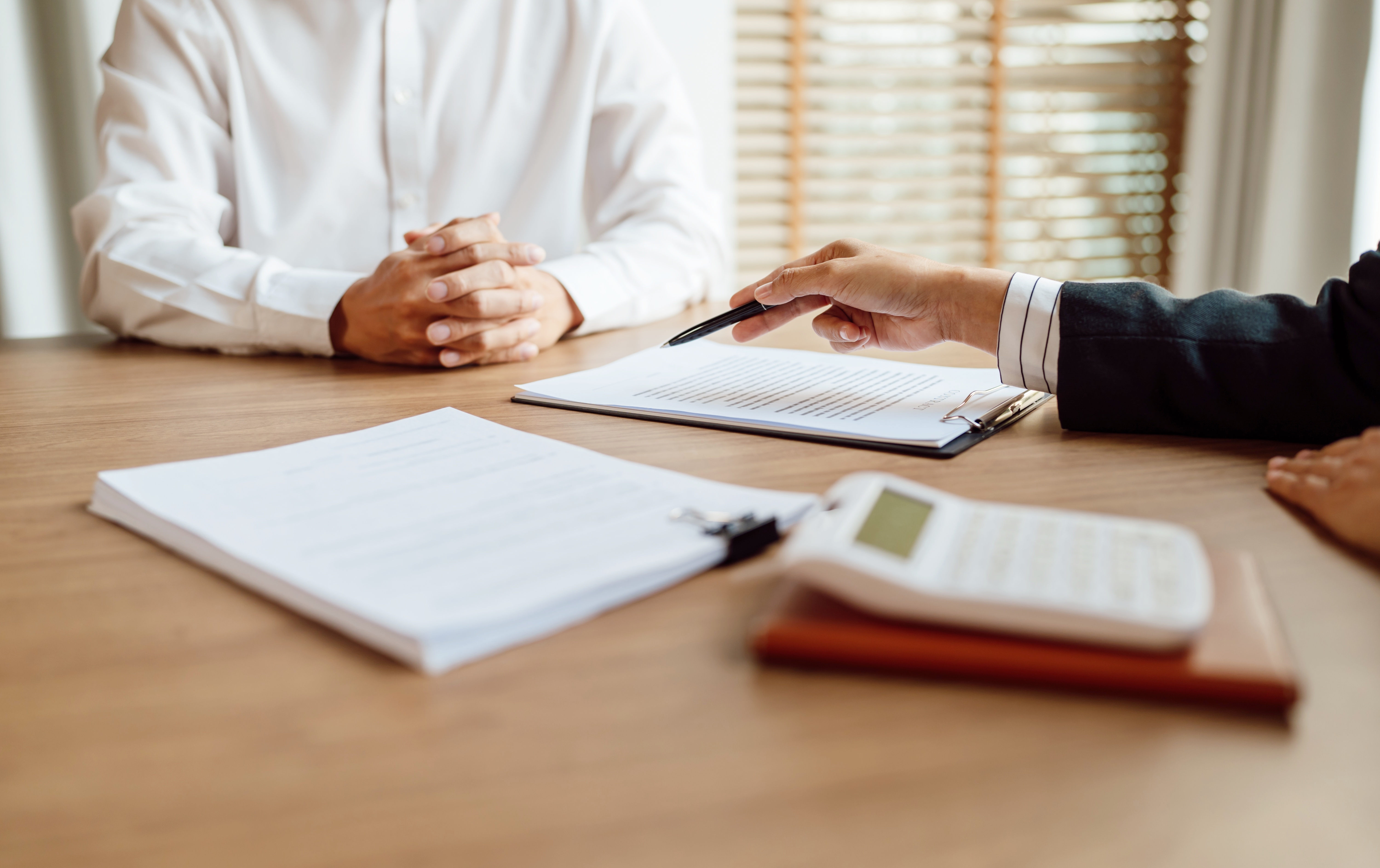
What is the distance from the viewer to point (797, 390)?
0.87m

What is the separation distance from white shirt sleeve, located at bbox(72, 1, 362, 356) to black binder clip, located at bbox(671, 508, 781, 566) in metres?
0.76

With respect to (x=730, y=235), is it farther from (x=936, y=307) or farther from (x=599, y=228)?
(x=936, y=307)

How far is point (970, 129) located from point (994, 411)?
268 cm

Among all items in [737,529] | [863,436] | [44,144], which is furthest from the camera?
[44,144]

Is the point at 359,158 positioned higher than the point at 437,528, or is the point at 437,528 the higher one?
the point at 359,158

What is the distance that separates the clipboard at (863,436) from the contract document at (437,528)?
0.14 m

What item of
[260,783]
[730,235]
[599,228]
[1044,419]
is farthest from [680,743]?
[730,235]

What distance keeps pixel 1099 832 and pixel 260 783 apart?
0.93ft

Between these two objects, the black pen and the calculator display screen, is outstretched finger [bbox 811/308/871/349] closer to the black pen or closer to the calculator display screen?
the black pen

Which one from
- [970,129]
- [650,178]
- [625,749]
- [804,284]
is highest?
[970,129]

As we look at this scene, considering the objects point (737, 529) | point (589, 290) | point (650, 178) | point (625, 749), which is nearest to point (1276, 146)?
point (650, 178)

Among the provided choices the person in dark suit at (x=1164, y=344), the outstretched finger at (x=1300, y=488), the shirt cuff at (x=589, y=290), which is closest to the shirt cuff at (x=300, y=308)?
the shirt cuff at (x=589, y=290)

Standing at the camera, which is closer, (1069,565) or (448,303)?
(1069,565)

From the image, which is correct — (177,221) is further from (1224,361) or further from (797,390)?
(1224,361)
